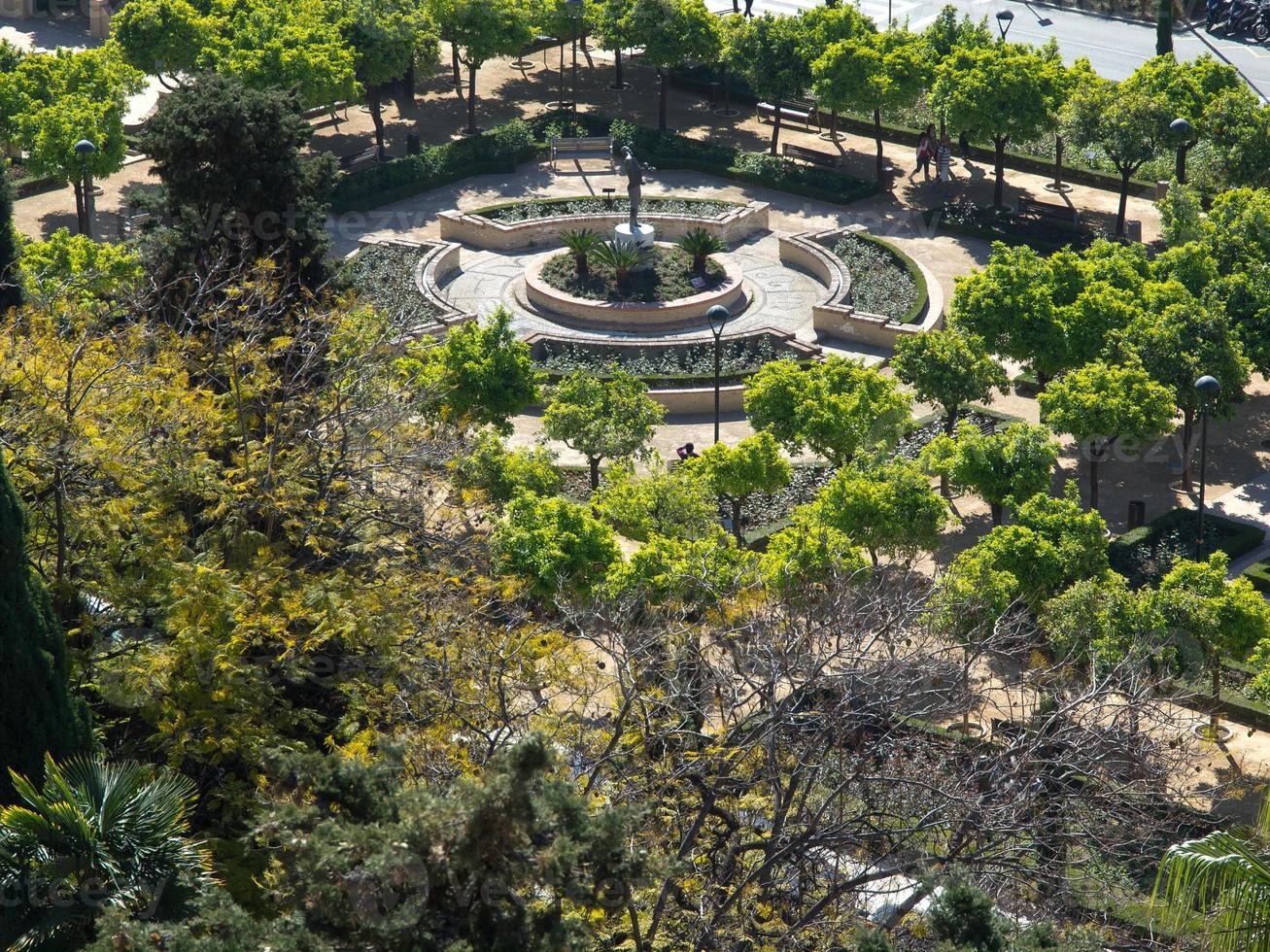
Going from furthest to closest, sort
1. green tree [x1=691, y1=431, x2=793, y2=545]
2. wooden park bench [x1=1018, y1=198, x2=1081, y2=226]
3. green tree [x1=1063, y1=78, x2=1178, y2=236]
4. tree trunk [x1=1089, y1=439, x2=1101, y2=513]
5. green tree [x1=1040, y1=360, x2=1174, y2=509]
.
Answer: wooden park bench [x1=1018, y1=198, x2=1081, y2=226] < green tree [x1=1063, y1=78, x2=1178, y2=236] < tree trunk [x1=1089, y1=439, x2=1101, y2=513] < green tree [x1=1040, y1=360, x2=1174, y2=509] < green tree [x1=691, y1=431, x2=793, y2=545]

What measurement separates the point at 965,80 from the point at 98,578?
33.6m

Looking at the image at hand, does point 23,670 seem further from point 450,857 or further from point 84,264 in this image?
point 84,264

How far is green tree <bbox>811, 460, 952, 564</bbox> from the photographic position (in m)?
32.7

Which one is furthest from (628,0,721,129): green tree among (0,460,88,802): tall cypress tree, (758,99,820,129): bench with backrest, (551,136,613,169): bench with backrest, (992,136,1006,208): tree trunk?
(0,460,88,802): tall cypress tree

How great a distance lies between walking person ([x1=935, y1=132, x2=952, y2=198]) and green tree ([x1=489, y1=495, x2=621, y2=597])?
88.4 feet

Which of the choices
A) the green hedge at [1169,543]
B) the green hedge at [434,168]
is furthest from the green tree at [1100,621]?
the green hedge at [434,168]

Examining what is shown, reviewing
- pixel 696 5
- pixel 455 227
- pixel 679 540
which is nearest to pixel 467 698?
pixel 679 540

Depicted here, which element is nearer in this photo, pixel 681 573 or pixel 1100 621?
pixel 1100 621

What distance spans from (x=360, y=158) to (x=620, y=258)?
12991mm

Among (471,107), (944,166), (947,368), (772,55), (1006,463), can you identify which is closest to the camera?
(1006,463)

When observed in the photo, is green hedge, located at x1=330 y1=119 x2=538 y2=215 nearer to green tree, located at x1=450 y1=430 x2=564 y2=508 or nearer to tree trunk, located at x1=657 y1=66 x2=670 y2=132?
tree trunk, located at x1=657 y1=66 x2=670 y2=132

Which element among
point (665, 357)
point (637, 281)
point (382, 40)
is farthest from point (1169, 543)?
point (382, 40)

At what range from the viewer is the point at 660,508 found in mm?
32500

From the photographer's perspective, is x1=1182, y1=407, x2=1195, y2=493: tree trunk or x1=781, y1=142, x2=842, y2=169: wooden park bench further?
x1=781, y1=142, x2=842, y2=169: wooden park bench
